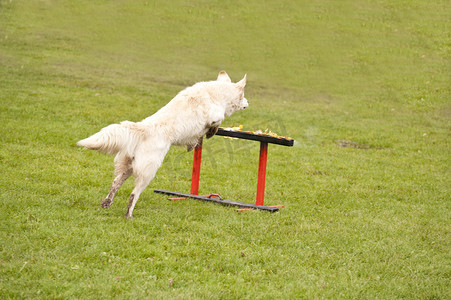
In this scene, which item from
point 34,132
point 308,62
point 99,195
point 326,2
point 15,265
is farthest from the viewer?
point 326,2

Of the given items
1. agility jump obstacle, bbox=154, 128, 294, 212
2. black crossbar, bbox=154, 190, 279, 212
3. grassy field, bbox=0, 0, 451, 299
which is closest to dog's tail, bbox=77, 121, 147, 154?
grassy field, bbox=0, 0, 451, 299

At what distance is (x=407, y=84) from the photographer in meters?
23.8

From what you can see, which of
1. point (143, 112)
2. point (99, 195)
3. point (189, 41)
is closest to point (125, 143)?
point (99, 195)

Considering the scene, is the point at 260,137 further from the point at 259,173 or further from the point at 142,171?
the point at 142,171

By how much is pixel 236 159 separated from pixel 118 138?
239 inches

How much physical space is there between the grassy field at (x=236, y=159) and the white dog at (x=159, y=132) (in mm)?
683

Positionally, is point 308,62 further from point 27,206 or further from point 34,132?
point 27,206

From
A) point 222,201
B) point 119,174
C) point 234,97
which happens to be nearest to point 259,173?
point 222,201

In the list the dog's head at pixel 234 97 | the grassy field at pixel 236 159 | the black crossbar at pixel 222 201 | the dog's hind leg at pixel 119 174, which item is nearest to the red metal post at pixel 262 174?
the black crossbar at pixel 222 201

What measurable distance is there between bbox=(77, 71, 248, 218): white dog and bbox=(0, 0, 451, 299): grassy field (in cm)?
68

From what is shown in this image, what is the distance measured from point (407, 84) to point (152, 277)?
68.8ft

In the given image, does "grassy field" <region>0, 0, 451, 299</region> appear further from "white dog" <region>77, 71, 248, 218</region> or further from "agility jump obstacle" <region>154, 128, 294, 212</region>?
"white dog" <region>77, 71, 248, 218</region>

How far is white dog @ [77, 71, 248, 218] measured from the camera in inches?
280

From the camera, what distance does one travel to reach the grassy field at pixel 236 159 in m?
5.96
